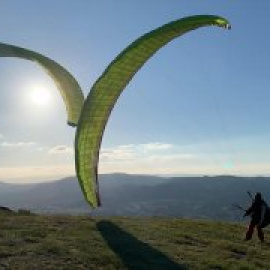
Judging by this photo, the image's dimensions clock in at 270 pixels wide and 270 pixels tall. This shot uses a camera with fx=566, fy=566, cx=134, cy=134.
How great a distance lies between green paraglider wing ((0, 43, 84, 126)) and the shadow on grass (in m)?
6.19

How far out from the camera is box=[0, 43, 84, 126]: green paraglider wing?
68.6 feet

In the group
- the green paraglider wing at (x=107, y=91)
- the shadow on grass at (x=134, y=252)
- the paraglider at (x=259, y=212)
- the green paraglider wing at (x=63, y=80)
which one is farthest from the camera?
the paraglider at (x=259, y=212)

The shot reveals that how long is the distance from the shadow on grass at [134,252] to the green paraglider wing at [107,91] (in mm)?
5011

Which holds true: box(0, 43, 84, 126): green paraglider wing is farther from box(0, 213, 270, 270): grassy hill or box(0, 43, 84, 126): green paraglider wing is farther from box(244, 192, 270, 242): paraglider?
box(244, 192, 270, 242): paraglider

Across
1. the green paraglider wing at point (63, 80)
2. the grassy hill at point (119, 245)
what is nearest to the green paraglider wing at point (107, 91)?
the green paraglider wing at point (63, 80)

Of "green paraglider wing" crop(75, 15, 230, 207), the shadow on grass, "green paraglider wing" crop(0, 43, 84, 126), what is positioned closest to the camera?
"green paraglider wing" crop(75, 15, 230, 207)

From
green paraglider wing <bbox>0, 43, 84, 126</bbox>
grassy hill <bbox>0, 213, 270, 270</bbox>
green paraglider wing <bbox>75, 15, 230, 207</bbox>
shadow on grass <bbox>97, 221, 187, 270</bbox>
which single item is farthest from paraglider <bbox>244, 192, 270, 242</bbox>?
green paraglider wing <bbox>75, 15, 230, 207</bbox>

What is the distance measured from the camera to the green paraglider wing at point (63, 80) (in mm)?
20906

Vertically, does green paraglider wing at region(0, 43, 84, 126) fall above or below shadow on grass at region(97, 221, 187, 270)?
above

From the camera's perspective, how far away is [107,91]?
64.1 feet

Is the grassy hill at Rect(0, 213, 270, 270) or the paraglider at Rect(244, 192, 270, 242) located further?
the paraglider at Rect(244, 192, 270, 242)

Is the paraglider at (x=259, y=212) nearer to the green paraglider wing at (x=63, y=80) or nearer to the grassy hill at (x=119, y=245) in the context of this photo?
the grassy hill at (x=119, y=245)

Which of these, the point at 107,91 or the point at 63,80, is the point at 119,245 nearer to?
the point at 63,80

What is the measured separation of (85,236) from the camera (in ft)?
91.6
